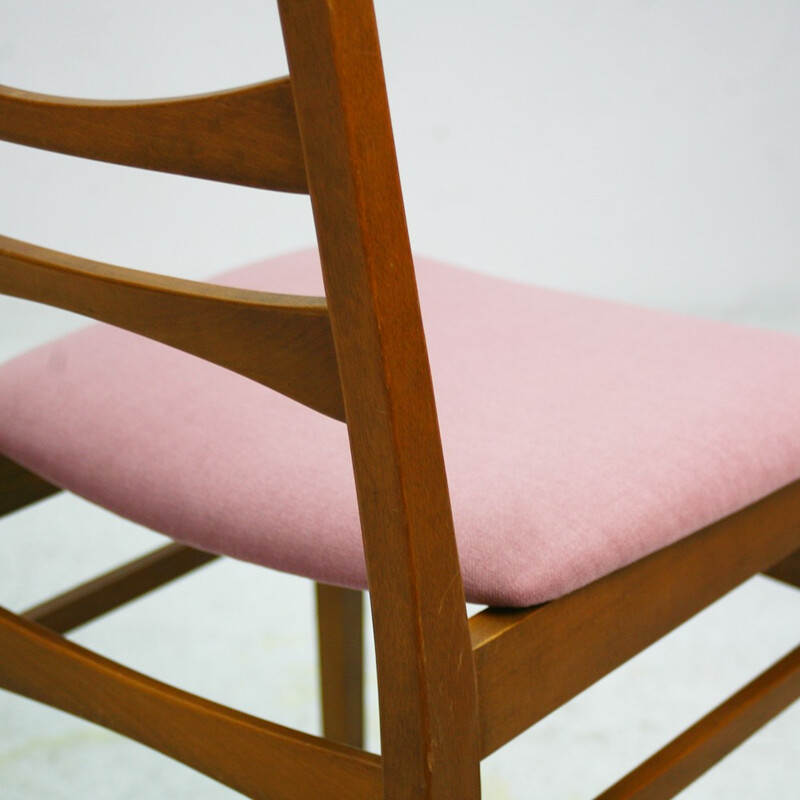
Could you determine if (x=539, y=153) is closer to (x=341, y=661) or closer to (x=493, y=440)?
(x=341, y=661)

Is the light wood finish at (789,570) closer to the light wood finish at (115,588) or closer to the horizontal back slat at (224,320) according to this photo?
the light wood finish at (115,588)

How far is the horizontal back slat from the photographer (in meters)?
0.47

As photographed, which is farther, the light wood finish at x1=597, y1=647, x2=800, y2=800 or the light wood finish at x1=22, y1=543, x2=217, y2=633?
the light wood finish at x1=22, y1=543, x2=217, y2=633

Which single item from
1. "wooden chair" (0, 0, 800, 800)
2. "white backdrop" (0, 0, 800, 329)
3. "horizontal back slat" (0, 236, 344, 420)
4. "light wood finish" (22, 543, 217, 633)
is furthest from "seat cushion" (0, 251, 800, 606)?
"white backdrop" (0, 0, 800, 329)

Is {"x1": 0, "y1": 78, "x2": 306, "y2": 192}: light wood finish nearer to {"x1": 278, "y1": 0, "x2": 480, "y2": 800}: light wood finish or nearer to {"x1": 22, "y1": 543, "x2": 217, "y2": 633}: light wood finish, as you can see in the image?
{"x1": 278, "y1": 0, "x2": 480, "y2": 800}: light wood finish

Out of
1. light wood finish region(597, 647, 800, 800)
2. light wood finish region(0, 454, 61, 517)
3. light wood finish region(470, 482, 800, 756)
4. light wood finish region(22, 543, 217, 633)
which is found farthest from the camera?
light wood finish region(22, 543, 217, 633)

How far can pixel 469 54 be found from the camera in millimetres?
2596

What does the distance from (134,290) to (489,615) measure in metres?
0.22

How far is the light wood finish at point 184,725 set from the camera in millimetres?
578

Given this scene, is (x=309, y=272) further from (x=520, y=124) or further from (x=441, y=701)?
(x=520, y=124)

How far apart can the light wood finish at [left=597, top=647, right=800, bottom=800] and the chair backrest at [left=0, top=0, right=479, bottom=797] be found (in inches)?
9.0

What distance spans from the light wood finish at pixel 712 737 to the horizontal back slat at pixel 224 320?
0.36m

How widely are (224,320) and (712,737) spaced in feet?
1.51

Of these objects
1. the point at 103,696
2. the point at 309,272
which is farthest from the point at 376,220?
the point at 309,272
